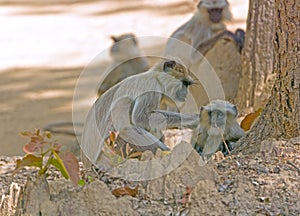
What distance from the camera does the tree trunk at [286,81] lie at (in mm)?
3393

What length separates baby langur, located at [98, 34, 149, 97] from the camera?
7.39 meters

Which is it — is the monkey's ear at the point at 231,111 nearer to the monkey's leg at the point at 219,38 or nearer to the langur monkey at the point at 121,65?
the monkey's leg at the point at 219,38

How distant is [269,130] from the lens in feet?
11.6


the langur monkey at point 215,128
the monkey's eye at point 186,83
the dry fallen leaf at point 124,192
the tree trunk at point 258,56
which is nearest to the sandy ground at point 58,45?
the tree trunk at point 258,56

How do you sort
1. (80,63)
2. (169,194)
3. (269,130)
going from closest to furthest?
(169,194) < (269,130) < (80,63)

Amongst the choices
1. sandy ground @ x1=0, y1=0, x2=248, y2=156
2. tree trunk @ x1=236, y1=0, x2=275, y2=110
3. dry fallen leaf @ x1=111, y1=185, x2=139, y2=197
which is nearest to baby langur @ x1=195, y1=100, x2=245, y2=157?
tree trunk @ x1=236, y1=0, x2=275, y2=110

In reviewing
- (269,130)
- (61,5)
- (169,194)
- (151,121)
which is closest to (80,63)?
(61,5)

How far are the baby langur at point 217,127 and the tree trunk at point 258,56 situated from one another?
1192 millimetres

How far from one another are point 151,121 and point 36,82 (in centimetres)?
466

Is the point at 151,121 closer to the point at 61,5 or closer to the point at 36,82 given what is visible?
the point at 36,82

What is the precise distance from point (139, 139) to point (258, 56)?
88.0 inches

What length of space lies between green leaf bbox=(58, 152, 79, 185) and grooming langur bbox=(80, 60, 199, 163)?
4.02 ft

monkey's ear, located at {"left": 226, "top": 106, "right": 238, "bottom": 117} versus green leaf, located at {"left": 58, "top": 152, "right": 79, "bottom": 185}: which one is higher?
green leaf, located at {"left": 58, "top": 152, "right": 79, "bottom": 185}

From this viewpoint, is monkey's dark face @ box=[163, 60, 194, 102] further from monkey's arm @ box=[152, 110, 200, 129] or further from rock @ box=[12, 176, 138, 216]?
rock @ box=[12, 176, 138, 216]
